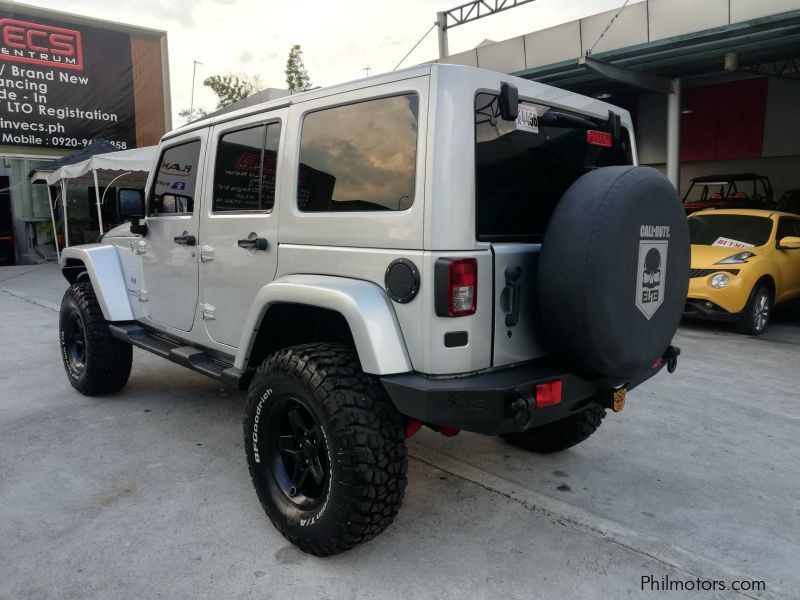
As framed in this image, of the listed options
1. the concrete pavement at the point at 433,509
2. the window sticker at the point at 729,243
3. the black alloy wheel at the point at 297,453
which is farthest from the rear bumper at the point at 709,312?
the black alloy wheel at the point at 297,453

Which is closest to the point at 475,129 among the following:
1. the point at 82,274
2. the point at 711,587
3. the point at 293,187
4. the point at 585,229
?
the point at 585,229

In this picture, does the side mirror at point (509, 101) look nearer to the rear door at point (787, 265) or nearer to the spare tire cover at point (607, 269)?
the spare tire cover at point (607, 269)

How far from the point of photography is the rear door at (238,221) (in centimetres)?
301

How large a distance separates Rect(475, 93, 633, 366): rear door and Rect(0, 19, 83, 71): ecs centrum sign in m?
20.4

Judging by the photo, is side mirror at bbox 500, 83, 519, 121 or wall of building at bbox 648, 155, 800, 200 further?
wall of building at bbox 648, 155, 800, 200

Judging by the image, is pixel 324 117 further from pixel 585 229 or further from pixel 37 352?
pixel 37 352

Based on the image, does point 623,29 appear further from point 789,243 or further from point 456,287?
point 456,287

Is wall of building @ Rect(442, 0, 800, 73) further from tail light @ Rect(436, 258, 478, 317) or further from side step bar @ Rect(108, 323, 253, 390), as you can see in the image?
tail light @ Rect(436, 258, 478, 317)

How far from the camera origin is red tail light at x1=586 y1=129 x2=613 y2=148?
2.91m

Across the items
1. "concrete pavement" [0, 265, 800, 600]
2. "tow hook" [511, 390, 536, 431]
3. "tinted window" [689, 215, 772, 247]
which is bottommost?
"concrete pavement" [0, 265, 800, 600]

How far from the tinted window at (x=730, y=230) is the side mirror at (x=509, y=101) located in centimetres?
623

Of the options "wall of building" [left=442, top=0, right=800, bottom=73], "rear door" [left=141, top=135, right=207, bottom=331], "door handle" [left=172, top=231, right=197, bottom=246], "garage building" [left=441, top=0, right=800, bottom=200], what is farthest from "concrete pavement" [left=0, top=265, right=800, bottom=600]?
"garage building" [left=441, top=0, right=800, bottom=200]

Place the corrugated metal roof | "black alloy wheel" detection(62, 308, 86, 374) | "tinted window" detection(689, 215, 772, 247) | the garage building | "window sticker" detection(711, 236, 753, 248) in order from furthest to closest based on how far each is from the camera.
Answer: the garage building, the corrugated metal roof, "tinted window" detection(689, 215, 772, 247), "window sticker" detection(711, 236, 753, 248), "black alloy wheel" detection(62, 308, 86, 374)

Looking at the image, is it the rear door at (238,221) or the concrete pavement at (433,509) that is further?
the rear door at (238,221)
